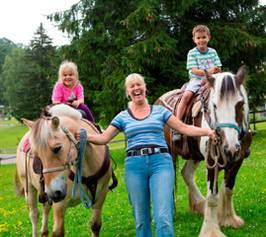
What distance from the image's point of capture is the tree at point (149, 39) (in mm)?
16750

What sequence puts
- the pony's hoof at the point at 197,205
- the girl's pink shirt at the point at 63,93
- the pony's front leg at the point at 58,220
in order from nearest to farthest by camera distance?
the pony's front leg at the point at 58,220
the girl's pink shirt at the point at 63,93
the pony's hoof at the point at 197,205

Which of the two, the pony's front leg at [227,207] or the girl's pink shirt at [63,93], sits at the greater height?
the girl's pink shirt at [63,93]

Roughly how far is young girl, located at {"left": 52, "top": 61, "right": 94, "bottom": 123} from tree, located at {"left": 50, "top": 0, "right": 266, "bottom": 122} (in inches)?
409

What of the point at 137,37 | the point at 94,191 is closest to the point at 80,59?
the point at 137,37

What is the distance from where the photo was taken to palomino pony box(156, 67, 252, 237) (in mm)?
5026

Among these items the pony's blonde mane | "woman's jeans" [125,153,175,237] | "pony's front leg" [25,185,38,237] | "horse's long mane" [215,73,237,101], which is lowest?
"pony's front leg" [25,185,38,237]

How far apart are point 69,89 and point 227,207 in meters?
2.74

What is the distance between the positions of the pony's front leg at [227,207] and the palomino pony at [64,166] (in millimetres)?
1778

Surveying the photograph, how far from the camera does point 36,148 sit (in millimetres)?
4324

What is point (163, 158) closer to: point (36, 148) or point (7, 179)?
point (36, 148)

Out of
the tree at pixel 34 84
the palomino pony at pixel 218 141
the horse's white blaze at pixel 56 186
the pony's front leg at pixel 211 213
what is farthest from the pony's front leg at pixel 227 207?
the tree at pixel 34 84

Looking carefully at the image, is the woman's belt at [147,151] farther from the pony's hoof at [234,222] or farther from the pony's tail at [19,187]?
the pony's tail at [19,187]

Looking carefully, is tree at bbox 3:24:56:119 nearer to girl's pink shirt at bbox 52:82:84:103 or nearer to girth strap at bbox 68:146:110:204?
girl's pink shirt at bbox 52:82:84:103

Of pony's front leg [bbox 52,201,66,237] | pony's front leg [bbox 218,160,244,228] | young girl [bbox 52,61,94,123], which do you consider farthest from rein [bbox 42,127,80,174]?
pony's front leg [bbox 218,160,244,228]
